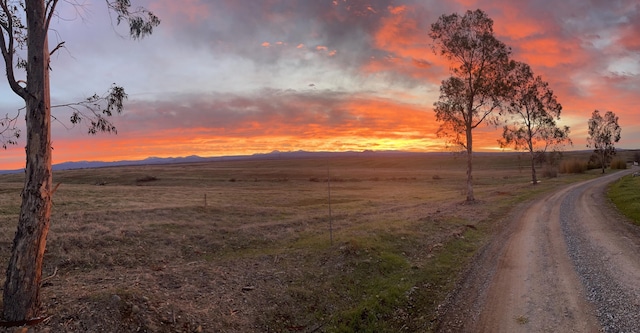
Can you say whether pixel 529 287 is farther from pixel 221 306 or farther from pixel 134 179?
pixel 134 179

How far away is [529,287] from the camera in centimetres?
1171

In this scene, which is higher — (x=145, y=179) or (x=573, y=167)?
(x=573, y=167)

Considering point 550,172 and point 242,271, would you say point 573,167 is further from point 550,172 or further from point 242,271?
point 242,271

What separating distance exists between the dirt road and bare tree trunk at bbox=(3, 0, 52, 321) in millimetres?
10520

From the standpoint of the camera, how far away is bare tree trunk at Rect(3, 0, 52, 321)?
27.8 feet

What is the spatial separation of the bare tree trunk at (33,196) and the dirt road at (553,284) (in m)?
10.5

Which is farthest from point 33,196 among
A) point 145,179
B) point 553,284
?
point 145,179

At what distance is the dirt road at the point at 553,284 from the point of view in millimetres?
9312

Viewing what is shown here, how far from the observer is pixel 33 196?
860cm

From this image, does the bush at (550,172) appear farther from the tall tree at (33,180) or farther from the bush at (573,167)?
the tall tree at (33,180)

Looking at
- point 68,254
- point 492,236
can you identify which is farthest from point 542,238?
point 68,254

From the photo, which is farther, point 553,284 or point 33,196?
point 553,284

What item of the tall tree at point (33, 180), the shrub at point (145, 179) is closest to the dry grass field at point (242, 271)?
the tall tree at point (33, 180)

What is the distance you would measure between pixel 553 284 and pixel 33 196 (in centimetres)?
1557
